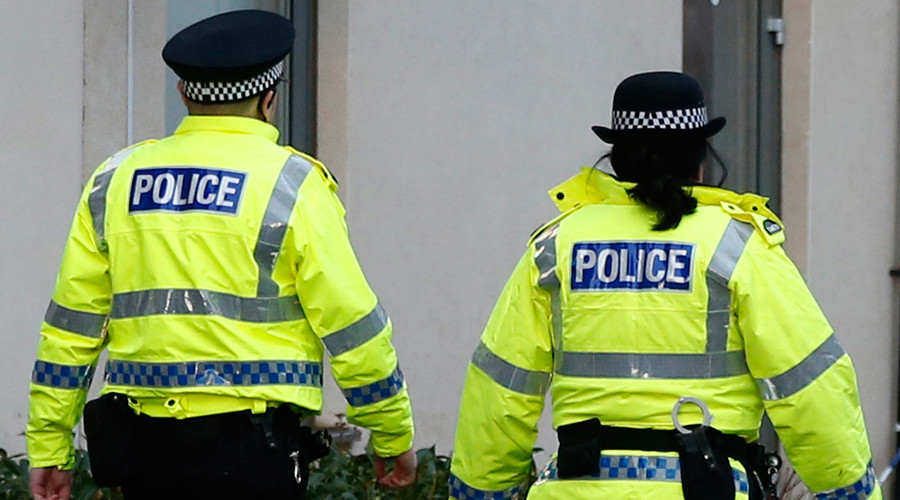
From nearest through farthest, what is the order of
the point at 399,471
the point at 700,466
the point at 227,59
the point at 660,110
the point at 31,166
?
the point at 700,466 → the point at 660,110 → the point at 227,59 → the point at 399,471 → the point at 31,166

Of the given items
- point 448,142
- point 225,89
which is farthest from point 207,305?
point 448,142

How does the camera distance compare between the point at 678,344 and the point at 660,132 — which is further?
the point at 660,132

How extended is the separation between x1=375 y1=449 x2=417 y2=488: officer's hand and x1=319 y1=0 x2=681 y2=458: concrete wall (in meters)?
2.92

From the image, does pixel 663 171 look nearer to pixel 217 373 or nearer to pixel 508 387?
A: pixel 508 387

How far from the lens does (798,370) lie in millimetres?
3930

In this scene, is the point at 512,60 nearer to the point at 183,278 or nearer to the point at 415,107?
the point at 415,107

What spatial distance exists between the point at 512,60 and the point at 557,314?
3823 millimetres

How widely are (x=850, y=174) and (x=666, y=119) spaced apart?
5907 millimetres

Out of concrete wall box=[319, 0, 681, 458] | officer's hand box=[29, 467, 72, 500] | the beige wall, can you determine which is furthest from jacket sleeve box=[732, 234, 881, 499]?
the beige wall

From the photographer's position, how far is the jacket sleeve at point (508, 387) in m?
4.14

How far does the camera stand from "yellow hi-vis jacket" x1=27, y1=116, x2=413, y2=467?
4102 mm

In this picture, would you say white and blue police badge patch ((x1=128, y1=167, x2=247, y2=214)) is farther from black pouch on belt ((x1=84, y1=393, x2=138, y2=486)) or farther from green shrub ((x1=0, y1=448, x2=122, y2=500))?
green shrub ((x1=0, y1=448, x2=122, y2=500))

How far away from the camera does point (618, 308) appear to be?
13.2 ft

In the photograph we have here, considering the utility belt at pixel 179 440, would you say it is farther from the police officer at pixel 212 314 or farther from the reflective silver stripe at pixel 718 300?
the reflective silver stripe at pixel 718 300
